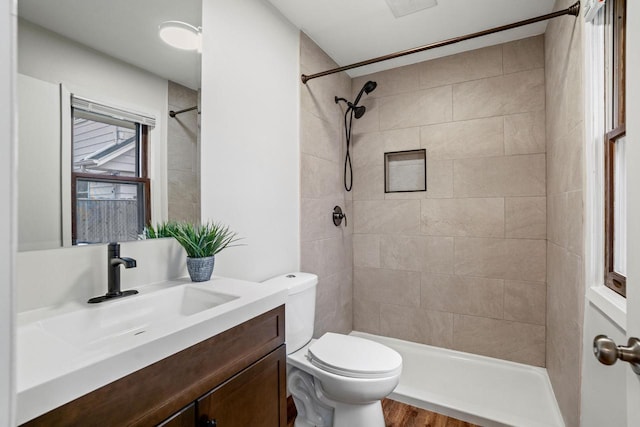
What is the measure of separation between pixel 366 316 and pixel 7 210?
2613 mm

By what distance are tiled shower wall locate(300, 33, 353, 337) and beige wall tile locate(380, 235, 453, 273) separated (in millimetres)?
324

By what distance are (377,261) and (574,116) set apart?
1635mm

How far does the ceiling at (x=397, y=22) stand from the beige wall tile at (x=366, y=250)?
4.81 ft

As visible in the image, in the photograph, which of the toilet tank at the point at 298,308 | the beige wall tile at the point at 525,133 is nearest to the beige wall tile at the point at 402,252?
the beige wall tile at the point at 525,133

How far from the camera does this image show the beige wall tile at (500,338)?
2162 millimetres

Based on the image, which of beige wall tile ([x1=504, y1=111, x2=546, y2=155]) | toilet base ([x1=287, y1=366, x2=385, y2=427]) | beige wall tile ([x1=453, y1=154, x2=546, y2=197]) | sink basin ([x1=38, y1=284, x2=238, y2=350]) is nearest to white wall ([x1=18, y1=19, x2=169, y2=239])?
sink basin ([x1=38, y1=284, x2=238, y2=350])

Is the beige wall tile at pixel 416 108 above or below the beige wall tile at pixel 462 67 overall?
below

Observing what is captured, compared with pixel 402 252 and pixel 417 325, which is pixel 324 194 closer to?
pixel 402 252

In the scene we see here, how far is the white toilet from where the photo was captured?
4.63 feet

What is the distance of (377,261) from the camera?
266cm

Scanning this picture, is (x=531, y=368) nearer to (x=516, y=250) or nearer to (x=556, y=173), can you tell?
(x=516, y=250)

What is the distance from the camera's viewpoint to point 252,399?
1.01 metres

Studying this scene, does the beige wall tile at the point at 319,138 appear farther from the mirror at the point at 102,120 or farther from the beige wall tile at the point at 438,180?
the mirror at the point at 102,120

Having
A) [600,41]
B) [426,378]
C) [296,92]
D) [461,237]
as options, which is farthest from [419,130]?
[426,378]
